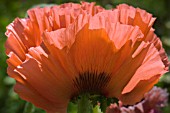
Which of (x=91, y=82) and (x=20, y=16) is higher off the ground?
(x=20, y=16)

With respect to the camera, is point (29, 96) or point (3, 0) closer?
point (29, 96)

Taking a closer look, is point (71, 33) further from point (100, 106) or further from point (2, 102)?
point (2, 102)

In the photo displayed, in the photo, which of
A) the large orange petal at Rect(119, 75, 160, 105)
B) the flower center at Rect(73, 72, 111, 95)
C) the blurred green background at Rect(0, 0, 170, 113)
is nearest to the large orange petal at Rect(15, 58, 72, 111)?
the flower center at Rect(73, 72, 111, 95)

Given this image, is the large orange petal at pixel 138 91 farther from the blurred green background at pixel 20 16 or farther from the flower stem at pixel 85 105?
the blurred green background at pixel 20 16

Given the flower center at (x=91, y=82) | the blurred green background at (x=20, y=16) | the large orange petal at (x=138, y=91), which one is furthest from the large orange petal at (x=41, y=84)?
the blurred green background at (x=20, y=16)

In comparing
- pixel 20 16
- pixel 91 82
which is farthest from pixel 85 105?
pixel 20 16

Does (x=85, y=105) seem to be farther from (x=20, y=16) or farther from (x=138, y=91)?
(x=20, y=16)

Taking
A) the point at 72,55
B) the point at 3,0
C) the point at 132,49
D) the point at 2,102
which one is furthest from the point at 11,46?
the point at 3,0
